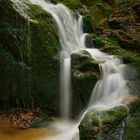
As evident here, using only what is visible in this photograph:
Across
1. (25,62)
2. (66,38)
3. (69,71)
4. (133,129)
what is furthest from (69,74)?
(133,129)

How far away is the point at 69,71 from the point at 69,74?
0.29 feet

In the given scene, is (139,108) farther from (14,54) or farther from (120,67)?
(14,54)

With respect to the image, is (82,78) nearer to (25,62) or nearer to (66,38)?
(25,62)

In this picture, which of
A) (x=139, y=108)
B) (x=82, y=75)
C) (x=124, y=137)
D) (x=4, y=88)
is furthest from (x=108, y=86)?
(x=4, y=88)

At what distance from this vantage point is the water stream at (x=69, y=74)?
879cm

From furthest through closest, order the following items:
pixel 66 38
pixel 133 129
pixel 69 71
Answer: pixel 66 38 < pixel 69 71 < pixel 133 129

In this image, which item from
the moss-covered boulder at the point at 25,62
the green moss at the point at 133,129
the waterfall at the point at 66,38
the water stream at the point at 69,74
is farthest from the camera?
the waterfall at the point at 66,38

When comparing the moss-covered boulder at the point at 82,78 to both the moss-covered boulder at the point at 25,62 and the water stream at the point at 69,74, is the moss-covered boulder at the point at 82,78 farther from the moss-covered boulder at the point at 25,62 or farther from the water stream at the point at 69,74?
the moss-covered boulder at the point at 25,62

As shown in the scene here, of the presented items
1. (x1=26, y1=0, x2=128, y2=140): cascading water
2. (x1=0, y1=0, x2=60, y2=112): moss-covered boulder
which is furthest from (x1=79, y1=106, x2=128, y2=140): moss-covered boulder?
(x1=0, y1=0, x2=60, y2=112): moss-covered boulder

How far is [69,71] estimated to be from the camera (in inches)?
387

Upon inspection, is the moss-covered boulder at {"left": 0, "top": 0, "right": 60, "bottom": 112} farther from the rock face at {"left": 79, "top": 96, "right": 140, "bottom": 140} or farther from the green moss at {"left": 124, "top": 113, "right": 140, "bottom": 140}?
the rock face at {"left": 79, "top": 96, "right": 140, "bottom": 140}

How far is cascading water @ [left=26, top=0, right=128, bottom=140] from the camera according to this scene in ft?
28.9

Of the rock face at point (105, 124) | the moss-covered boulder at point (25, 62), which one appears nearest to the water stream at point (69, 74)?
the moss-covered boulder at point (25, 62)

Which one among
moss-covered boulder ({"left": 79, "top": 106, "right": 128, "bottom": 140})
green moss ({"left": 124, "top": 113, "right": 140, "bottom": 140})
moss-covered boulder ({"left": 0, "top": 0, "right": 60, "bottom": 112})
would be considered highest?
moss-covered boulder ({"left": 0, "top": 0, "right": 60, "bottom": 112})
